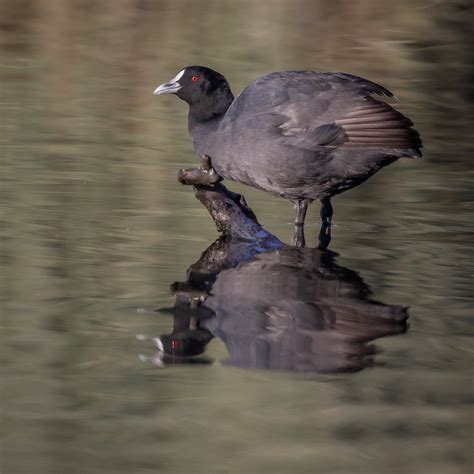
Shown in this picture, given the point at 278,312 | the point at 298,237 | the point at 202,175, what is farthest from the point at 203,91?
the point at 278,312

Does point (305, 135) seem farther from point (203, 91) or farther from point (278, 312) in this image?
point (278, 312)

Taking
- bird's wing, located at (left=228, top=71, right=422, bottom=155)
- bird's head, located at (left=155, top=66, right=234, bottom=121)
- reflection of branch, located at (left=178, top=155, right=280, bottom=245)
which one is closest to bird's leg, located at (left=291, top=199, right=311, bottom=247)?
reflection of branch, located at (left=178, top=155, right=280, bottom=245)

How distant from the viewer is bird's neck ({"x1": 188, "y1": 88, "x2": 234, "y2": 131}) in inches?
374

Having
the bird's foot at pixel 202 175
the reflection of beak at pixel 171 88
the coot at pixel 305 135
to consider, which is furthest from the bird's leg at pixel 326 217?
the reflection of beak at pixel 171 88

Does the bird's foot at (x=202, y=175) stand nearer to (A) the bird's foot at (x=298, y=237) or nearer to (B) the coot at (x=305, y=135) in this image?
(B) the coot at (x=305, y=135)

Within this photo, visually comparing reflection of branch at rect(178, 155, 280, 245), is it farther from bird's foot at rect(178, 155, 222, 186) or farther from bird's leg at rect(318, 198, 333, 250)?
bird's leg at rect(318, 198, 333, 250)

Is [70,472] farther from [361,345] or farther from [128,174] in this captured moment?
[128,174]

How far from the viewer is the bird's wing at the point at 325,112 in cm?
850

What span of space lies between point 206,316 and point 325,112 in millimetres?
2479

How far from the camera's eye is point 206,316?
671 cm

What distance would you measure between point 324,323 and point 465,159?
592 centimetres

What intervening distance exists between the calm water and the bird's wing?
2.28 ft

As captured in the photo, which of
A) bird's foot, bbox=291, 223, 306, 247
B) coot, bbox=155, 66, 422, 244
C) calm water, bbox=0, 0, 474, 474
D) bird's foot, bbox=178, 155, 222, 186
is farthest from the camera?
bird's foot, bbox=178, 155, 222, 186

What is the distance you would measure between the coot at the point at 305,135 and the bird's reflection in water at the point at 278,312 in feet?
2.11
